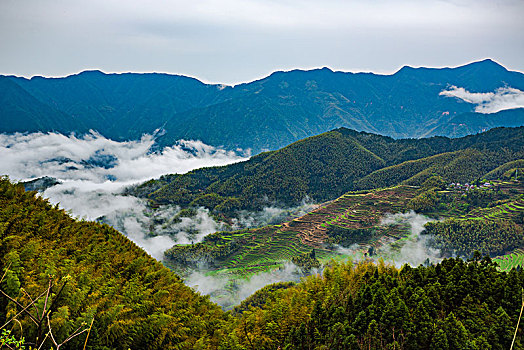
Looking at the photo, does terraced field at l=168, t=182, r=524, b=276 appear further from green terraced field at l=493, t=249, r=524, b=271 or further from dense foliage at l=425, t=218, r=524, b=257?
dense foliage at l=425, t=218, r=524, b=257

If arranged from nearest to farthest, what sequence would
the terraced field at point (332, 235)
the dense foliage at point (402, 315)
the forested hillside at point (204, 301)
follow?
1. the forested hillside at point (204, 301)
2. the dense foliage at point (402, 315)
3. the terraced field at point (332, 235)

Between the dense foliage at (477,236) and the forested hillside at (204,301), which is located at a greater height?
the forested hillside at (204,301)

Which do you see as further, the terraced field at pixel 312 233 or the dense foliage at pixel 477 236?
the terraced field at pixel 312 233

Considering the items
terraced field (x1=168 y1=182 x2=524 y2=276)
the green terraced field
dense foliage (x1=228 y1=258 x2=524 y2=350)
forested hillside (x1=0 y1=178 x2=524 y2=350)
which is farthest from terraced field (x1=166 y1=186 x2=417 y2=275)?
forested hillside (x1=0 y1=178 x2=524 y2=350)

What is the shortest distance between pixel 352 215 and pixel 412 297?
115276 millimetres

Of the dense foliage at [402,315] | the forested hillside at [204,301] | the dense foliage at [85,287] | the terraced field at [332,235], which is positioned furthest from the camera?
the terraced field at [332,235]

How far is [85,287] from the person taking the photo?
17.4m

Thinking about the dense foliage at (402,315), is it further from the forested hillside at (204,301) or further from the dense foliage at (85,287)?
the dense foliage at (85,287)

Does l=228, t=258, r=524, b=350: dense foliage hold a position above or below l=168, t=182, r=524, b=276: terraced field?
above

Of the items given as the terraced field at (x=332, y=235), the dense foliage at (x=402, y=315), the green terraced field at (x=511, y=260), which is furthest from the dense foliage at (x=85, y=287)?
the green terraced field at (x=511, y=260)

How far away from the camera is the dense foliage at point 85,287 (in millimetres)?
13922

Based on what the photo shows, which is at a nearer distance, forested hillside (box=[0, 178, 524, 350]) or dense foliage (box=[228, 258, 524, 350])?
forested hillside (box=[0, 178, 524, 350])

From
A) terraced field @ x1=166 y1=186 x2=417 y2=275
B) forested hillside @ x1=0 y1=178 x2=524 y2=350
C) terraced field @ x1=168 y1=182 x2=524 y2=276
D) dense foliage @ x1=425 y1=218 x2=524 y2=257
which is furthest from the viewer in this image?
terraced field @ x1=166 y1=186 x2=417 y2=275

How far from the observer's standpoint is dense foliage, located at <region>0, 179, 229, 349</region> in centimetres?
1392
